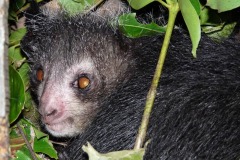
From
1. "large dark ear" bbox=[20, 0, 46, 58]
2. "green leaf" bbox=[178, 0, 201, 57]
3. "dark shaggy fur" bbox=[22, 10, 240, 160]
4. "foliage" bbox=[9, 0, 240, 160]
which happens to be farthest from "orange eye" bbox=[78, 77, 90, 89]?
"green leaf" bbox=[178, 0, 201, 57]

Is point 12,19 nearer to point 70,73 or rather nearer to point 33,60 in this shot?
point 33,60

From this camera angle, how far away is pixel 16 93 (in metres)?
2.53

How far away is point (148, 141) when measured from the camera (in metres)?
2.28

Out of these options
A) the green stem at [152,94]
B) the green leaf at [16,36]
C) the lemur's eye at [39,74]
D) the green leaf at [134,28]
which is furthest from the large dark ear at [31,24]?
the green stem at [152,94]

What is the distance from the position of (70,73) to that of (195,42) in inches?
31.7

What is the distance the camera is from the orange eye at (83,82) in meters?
2.80

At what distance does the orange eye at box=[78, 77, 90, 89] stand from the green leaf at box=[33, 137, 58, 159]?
0.32 m

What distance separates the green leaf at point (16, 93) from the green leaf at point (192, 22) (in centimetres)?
74

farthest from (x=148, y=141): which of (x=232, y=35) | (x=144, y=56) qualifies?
(x=232, y=35)

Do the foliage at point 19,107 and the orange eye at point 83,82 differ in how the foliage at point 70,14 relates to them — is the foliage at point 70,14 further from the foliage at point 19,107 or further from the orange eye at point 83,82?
the orange eye at point 83,82

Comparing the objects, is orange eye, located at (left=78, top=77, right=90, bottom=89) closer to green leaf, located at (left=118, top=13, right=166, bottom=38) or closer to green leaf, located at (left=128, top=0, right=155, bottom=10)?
green leaf, located at (left=118, top=13, right=166, bottom=38)

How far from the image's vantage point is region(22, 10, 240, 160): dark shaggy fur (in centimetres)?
234

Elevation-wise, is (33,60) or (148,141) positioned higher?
(148,141)

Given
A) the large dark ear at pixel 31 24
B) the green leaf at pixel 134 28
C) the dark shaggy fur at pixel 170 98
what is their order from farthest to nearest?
1. the large dark ear at pixel 31 24
2. the green leaf at pixel 134 28
3. the dark shaggy fur at pixel 170 98
